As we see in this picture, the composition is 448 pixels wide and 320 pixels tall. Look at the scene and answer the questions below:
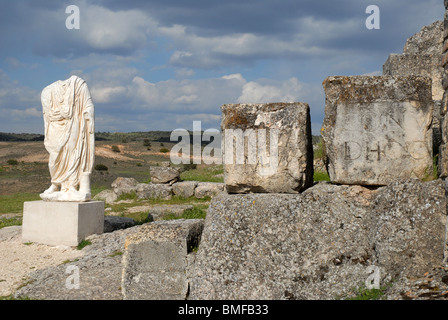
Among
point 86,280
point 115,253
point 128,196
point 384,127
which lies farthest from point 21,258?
point 128,196

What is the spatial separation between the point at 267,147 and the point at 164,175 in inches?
443

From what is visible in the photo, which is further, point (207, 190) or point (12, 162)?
point (12, 162)

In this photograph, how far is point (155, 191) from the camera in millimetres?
14875

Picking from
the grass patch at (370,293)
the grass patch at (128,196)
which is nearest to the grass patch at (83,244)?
the grass patch at (370,293)

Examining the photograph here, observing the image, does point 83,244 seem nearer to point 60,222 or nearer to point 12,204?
point 60,222

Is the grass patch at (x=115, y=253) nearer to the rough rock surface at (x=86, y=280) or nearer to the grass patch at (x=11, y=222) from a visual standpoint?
the rough rock surface at (x=86, y=280)

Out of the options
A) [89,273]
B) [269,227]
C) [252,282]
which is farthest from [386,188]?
[89,273]

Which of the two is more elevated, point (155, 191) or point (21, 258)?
point (155, 191)

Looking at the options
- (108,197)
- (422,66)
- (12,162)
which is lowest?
(108,197)

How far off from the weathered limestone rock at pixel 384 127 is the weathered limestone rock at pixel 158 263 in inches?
72.9

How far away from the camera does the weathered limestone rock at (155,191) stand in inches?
583

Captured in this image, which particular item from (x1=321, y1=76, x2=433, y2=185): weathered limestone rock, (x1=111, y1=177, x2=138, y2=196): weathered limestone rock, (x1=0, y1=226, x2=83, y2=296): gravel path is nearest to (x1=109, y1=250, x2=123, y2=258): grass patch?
(x1=0, y1=226, x2=83, y2=296): gravel path

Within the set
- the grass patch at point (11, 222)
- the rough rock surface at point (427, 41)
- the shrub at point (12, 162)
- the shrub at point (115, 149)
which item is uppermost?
the rough rock surface at point (427, 41)
